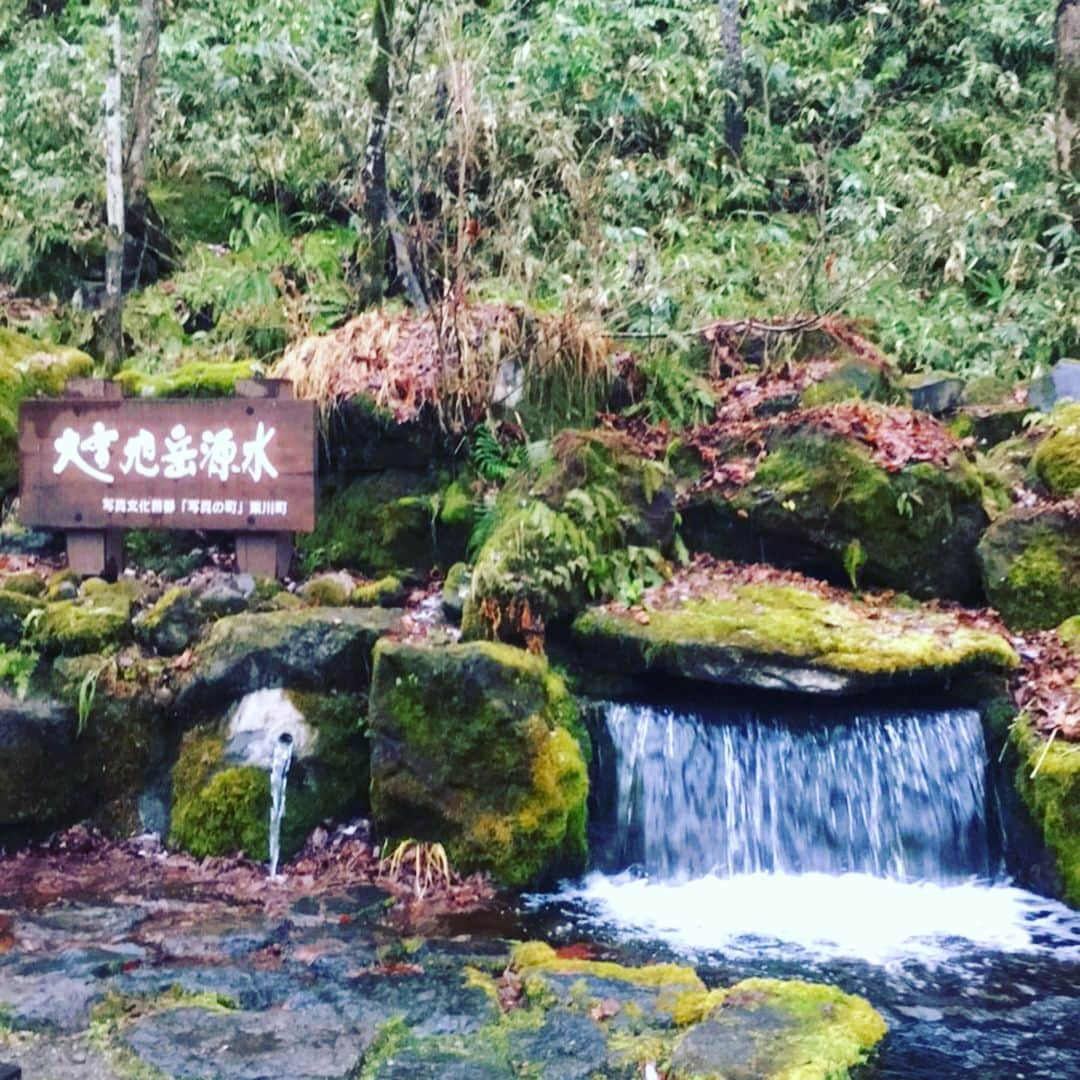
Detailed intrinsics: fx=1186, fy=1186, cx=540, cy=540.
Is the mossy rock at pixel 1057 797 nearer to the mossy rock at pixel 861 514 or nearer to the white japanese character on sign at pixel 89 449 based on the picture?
the mossy rock at pixel 861 514

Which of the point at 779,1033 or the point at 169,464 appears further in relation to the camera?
the point at 169,464

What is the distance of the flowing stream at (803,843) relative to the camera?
19.4ft

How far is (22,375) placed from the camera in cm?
937

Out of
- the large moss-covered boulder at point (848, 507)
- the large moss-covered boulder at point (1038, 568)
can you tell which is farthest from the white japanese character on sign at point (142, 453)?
the large moss-covered boulder at point (1038, 568)

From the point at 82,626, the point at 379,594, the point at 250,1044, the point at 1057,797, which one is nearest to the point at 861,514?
the point at 1057,797

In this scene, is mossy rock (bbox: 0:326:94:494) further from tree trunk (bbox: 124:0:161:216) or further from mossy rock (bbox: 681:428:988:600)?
mossy rock (bbox: 681:428:988:600)

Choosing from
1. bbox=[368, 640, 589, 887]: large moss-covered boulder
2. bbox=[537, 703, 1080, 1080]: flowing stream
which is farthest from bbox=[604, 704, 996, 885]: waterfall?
bbox=[368, 640, 589, 887]: large moss-covered boulder

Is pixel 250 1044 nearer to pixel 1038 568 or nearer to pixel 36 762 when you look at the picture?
pixel 36 762

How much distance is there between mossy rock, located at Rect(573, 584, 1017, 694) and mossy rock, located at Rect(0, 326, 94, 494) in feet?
15.8

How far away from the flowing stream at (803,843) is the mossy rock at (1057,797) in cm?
23

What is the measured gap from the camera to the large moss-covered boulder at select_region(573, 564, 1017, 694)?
697 centimetres

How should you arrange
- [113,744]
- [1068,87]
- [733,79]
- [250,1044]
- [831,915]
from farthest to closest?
[733,79] → [1068,87] → [113,744] → [831,915] → [250,1044]

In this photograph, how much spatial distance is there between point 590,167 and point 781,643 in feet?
29.3

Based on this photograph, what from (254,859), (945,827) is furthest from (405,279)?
(945,827)
